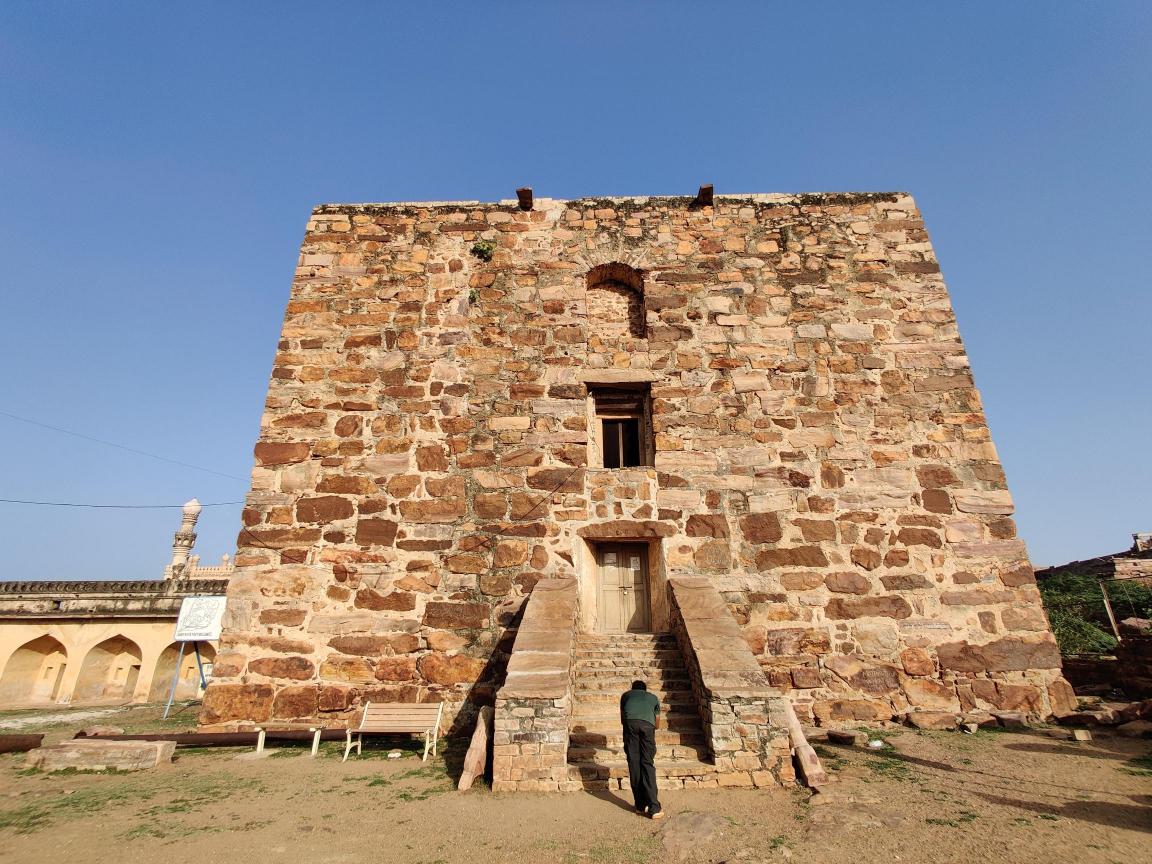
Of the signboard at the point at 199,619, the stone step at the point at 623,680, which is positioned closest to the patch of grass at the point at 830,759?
the stone step at the point at 623,680

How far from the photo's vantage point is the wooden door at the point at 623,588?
7434 mm

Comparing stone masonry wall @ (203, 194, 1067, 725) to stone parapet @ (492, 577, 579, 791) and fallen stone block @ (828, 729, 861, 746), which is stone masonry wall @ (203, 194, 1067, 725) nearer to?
fallen stone block @ (828, 729, 861, 746)

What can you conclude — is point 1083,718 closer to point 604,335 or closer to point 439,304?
point 604,335

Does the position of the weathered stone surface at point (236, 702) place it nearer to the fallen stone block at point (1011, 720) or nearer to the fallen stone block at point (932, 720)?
the fallen stone block at point (932, 720)

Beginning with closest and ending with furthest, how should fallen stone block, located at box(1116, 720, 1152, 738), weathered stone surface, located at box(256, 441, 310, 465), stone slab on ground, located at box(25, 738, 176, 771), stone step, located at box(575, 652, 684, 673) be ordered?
1. stone slab on ground, located at box(25, 738, 176, 771)
2. fallen stone block, located at box(1116, 720, 1152, 738)
3. stone step, located at box(575, 652, 684, 673)
4. weathered stone surface, located at box(256, 441, 310, 465)

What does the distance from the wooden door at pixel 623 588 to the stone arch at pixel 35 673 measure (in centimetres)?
1670

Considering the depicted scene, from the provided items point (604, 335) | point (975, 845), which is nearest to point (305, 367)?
point (604, 335)

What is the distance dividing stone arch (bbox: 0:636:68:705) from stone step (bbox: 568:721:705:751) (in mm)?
17477

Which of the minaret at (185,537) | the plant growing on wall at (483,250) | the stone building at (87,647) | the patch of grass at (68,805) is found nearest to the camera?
the patch of grass at (68,805)

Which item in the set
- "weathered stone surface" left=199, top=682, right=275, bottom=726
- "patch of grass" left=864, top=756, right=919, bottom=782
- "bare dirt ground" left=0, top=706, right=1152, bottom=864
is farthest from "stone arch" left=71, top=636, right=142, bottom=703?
"patch of grass" left=864, top=756, right=919, bottom=782

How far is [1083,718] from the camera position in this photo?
6367 mm

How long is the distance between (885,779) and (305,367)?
805cm

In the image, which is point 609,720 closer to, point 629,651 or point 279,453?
point 629,651

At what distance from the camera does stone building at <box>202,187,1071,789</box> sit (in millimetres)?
6766
